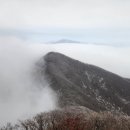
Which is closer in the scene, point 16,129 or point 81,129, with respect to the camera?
point 81,129

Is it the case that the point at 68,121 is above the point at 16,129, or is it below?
above

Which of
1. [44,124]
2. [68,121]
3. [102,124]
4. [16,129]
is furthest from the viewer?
[16,129]

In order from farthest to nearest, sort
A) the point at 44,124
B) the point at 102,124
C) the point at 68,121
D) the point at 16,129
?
the point at 16,129 < the point at 102,124 < the point at 44,124 < the point at 68,121

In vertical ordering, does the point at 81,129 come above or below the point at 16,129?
above

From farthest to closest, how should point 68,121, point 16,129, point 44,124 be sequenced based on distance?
point 16,129 < point 44,124 < point 68,121

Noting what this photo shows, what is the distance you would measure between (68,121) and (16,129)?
6285 inches

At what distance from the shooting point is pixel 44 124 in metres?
128

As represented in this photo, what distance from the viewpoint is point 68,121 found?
100 ft

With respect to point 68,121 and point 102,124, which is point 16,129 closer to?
point 102,124

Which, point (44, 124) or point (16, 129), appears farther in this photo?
point (16, 129)

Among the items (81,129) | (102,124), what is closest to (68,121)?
(81,129)

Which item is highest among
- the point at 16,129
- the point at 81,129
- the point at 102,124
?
the point at 81,129

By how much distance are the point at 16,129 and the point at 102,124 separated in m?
57.6

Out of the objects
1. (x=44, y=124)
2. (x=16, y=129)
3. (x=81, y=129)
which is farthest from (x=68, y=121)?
(x=16, y=129)
